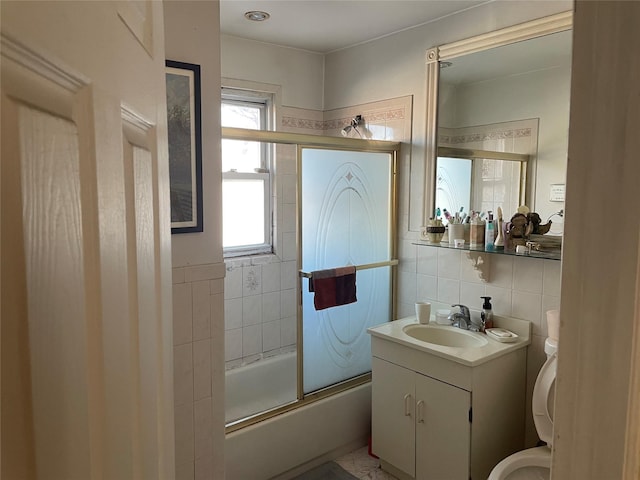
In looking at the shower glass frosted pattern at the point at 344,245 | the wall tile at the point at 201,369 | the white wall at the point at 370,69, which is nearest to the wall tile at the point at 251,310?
the shower glass frosted pattern at the point at 344,245

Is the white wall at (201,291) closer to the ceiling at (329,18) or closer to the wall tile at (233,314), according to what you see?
the ceiling at (329,18)

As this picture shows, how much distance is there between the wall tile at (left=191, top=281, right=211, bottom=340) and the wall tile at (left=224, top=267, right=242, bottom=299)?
1100mm

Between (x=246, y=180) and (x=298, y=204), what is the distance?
0.74 meters

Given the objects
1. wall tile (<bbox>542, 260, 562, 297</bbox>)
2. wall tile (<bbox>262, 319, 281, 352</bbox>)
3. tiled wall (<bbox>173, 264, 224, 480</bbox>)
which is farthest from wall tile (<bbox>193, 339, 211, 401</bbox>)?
wall tile (<bbox>542, 260, 562, 297</bbox>)

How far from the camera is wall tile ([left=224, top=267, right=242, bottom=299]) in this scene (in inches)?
120

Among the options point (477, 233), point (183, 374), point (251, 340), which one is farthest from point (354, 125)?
point (183, 374)

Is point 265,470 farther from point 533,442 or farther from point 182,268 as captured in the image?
point 533,442

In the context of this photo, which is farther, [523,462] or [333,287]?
[333,287]

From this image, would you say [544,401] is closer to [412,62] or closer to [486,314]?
[486,314]

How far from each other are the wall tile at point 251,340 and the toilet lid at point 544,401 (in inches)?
70.5

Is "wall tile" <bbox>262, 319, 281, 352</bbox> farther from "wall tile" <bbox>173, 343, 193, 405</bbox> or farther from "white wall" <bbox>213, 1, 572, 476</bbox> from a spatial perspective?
"wall tile" <bbox>173, 343, 193, 405</bbox>

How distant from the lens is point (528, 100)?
2.35 m

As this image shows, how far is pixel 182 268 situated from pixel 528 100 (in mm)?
1845

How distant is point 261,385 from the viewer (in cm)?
309
